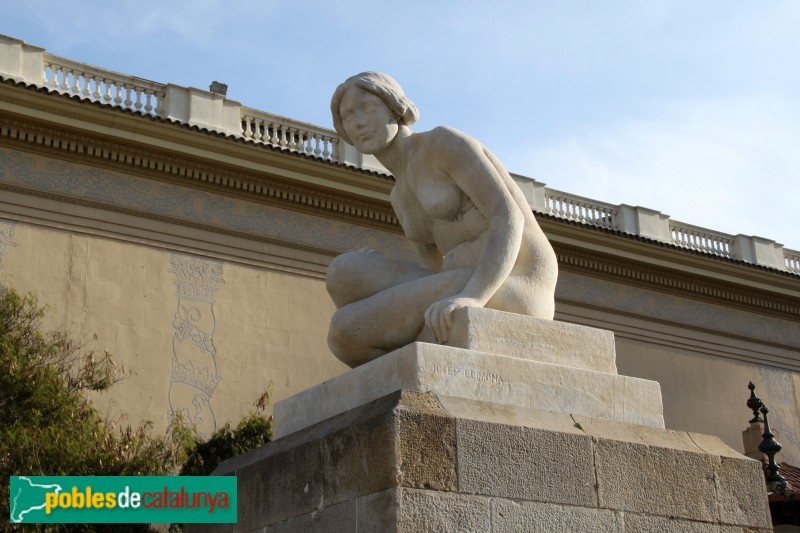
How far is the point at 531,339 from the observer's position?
532 centimetres

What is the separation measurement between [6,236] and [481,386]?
1232cm

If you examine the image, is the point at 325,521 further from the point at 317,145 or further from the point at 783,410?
the point at 783,410

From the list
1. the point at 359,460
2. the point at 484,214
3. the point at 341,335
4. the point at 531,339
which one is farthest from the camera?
the point at 484,214

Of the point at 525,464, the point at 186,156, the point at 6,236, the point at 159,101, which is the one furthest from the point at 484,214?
the point at 159,101

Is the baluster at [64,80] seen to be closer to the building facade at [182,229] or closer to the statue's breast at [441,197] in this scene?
the building facade at [182,229]

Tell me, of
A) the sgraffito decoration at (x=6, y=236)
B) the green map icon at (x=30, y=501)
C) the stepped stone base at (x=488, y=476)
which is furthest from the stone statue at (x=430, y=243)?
the sgraffito decoration at (x=6, y=236)

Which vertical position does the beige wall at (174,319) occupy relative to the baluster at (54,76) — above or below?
below

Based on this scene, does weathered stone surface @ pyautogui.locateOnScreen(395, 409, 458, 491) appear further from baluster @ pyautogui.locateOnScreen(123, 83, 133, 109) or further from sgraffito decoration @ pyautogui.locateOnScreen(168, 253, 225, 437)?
baluster @ pyautogui.locateOnScreen(123, 83, 133, 109)

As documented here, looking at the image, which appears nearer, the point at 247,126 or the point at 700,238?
the point at 247,126

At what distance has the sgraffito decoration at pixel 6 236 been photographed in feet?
52.1

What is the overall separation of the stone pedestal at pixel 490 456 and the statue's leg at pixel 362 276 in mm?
507

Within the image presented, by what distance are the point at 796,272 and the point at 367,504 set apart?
2089 centimetres

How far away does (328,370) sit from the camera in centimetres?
1753

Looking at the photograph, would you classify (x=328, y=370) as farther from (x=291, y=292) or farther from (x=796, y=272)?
(x=796, y=272)
